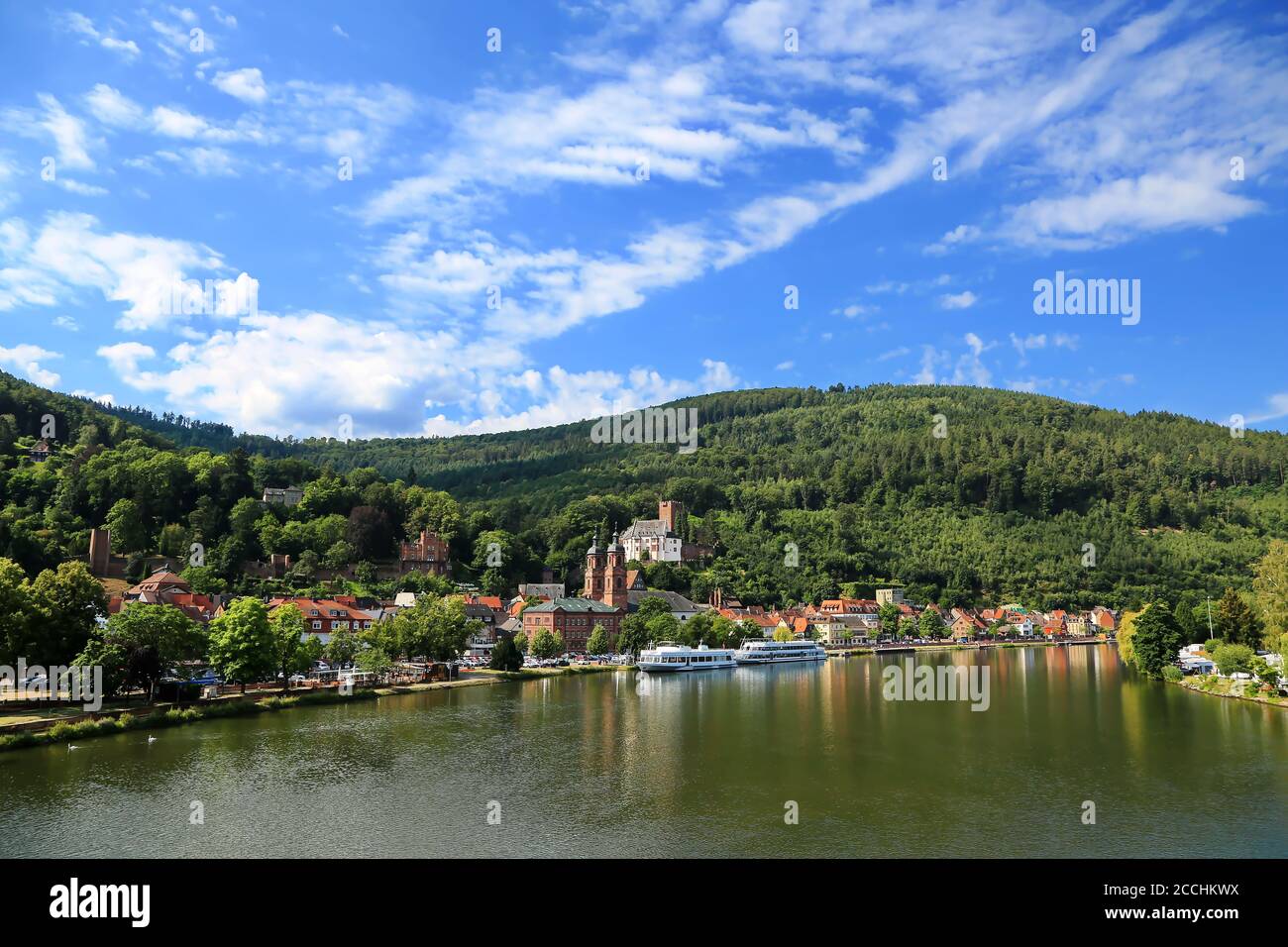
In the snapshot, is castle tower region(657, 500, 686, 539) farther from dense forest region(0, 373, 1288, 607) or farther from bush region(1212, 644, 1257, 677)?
bush region(1212, 644, 1257, 677)

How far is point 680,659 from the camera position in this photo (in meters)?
82.1

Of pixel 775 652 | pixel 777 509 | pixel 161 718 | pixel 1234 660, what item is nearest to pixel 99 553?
pixel 161 718

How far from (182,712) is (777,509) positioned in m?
129

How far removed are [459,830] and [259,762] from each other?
1188cm

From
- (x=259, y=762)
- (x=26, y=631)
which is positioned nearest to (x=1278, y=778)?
(x=259, y=762)

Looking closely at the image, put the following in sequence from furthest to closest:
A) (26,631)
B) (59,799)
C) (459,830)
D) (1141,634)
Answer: (1141,634) → (26,631) → (59,799) → (459,830)

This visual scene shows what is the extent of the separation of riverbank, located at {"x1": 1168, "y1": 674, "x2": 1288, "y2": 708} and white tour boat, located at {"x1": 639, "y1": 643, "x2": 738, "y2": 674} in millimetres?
38946

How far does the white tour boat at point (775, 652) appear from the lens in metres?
93.6

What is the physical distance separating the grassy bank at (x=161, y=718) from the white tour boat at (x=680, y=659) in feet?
103

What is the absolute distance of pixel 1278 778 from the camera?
2978cm

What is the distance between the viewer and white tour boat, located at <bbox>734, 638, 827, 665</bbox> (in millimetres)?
93625

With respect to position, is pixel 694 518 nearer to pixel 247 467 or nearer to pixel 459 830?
pixel 247 467

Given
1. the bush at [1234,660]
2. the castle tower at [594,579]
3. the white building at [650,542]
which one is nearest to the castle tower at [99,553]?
the castle tower at [594,579]

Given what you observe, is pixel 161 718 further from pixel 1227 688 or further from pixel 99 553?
pixel 99 553
